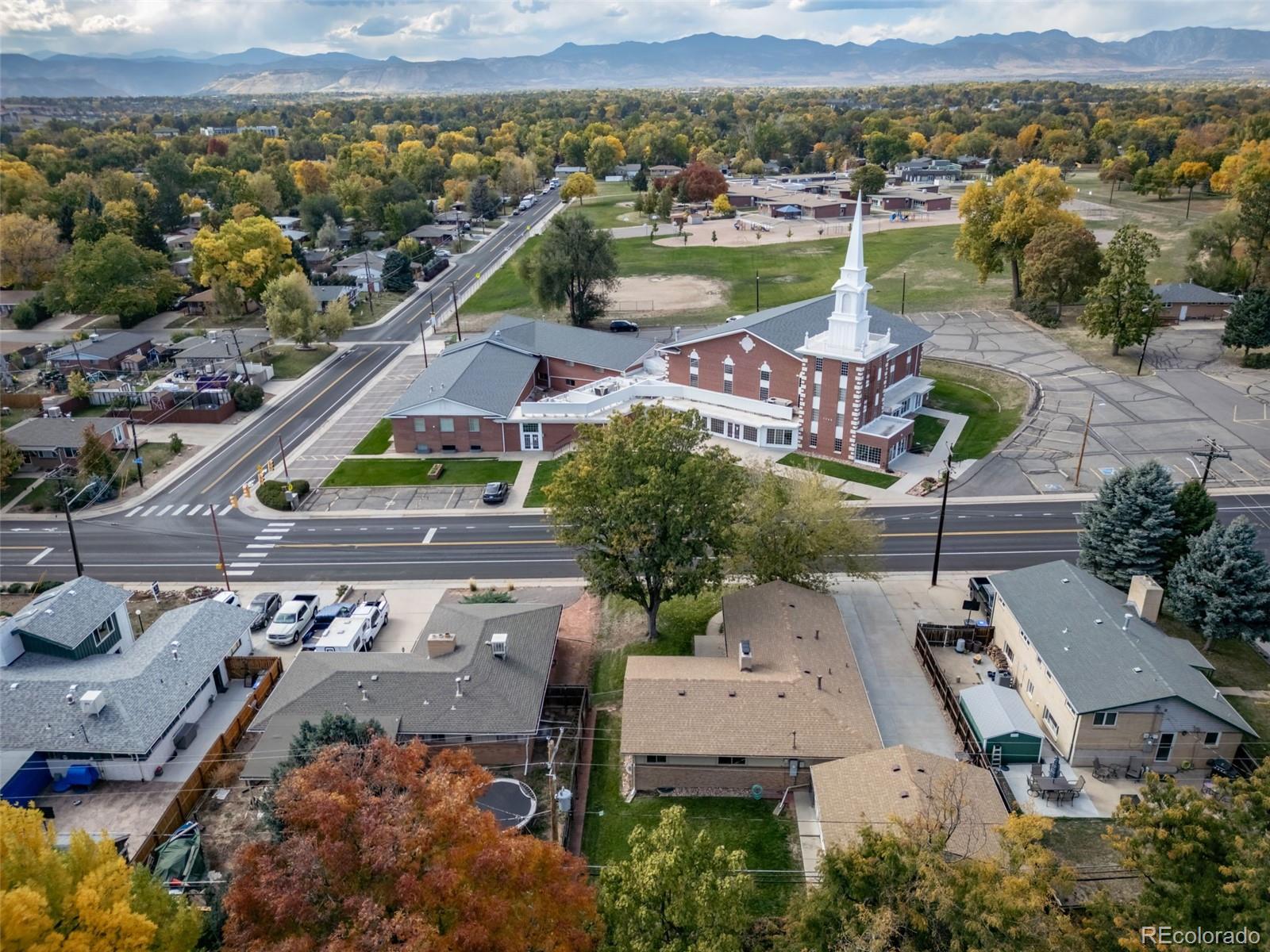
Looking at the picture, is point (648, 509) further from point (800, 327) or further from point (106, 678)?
point (800, 327)

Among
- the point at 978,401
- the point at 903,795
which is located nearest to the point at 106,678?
the point at 903,795

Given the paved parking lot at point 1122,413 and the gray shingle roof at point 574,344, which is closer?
the paved parking lot at point 1122,413

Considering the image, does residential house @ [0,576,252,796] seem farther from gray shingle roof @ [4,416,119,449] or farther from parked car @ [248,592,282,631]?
gray shingle roof @ [4,416,119,449]

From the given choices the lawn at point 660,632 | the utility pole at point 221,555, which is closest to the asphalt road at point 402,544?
the utility pole at point 221,555

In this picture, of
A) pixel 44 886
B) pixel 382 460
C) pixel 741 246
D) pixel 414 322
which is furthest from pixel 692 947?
pixel 741 246

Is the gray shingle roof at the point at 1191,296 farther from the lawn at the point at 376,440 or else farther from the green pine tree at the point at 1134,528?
the lawn at the point at 376,440

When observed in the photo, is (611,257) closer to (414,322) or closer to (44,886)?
(414,322)

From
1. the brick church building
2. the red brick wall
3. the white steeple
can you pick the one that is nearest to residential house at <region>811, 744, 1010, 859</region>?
the brick church building
